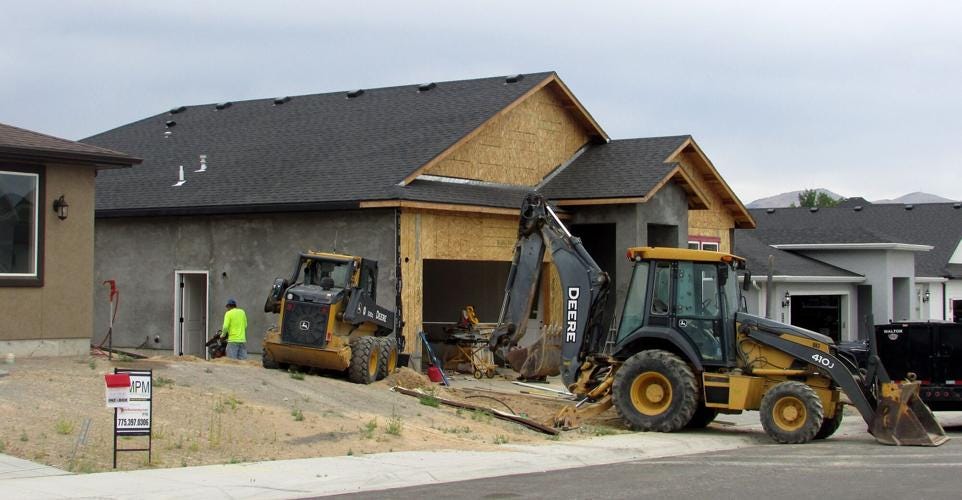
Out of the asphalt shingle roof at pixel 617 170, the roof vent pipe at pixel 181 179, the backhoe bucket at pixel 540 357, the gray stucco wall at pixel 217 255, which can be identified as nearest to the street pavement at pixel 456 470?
the backhoe bucket at pixel 540 357

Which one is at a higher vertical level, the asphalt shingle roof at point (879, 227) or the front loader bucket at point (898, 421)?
the asphalt shingle roof at point (879, 227)

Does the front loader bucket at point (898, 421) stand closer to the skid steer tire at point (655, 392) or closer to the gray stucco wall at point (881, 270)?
the skid steer tire at point (655, 392)

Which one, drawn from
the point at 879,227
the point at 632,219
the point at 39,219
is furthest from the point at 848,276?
the point at 39,219

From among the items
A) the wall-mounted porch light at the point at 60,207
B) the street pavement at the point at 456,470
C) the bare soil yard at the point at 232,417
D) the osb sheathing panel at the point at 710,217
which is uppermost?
the osb sheathing panel at the point at 710,217

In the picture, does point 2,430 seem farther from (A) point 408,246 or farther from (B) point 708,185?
(B) point 708,185

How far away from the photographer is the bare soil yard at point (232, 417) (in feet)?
46.7

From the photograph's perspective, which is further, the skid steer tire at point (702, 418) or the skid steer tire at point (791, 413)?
the skid steer tire at point (702, 418)

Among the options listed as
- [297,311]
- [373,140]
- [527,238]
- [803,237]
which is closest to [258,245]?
[373,140]

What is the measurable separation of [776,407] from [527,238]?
211 inches

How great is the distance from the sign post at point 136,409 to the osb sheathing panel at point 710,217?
2054 cm

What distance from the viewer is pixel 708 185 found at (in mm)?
33188

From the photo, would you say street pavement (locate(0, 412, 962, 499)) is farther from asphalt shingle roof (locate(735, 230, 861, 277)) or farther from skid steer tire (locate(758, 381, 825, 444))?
asphalt shingle roof (locate(735, 230, 861, 277))

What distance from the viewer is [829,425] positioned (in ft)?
60.7

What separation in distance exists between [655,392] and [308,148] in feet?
44.7
